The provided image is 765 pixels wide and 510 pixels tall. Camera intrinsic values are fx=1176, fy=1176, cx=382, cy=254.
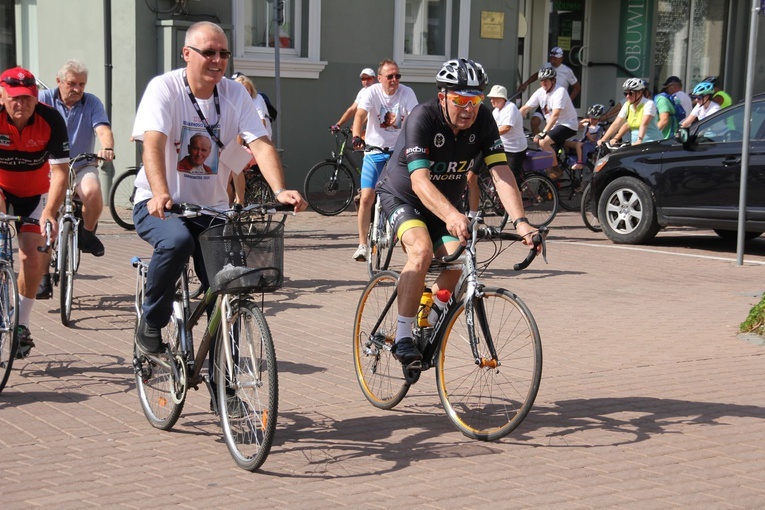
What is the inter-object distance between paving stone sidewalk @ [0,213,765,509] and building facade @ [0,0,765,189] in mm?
6747

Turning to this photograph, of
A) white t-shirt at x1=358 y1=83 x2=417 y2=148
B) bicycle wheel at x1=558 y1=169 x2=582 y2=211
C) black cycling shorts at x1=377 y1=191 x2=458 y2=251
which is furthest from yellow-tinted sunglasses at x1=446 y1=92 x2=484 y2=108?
bicycle wheel at x1=558 y1=169 x2=582 y2=211

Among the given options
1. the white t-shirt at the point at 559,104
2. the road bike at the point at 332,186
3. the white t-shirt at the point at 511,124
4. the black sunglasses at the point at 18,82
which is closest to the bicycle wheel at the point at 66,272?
the black sunglasses at the point at 18,82

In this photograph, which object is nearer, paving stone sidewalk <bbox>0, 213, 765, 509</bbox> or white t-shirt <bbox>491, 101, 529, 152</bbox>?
paving stone sidewalk <bbox>0, 213, 765, 509</bbox>

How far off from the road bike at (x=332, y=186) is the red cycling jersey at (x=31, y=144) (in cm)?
891

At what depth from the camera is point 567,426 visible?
608 centimetres

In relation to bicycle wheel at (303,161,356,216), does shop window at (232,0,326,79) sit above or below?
above

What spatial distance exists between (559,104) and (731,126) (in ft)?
10.9

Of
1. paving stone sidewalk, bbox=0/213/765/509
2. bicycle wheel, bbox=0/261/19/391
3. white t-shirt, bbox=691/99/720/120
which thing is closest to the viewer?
paving stone sidewalk, bbox=0/213/765/509

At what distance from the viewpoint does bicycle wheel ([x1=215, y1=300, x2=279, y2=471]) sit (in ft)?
16.5

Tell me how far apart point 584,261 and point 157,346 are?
7542mm

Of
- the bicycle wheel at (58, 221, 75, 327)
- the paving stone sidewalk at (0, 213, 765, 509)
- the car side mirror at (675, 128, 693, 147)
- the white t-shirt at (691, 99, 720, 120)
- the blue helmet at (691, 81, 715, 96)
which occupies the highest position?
the blue helmet at (691, 81, 715, 96)

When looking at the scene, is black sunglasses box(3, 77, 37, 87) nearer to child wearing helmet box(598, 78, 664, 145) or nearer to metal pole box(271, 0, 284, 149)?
metal pole box(271, 0, 284, 149)

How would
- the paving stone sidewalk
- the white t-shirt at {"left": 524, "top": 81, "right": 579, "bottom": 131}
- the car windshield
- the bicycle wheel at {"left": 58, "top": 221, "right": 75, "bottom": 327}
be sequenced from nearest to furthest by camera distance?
1. the paving stone sidewalk
2. the bicycle wheel at {"left": 58, "top": 221, "right": 75, "bottom": 327}
3. the car windshield
4. the white t-shirt at {"left": 524, "top": 81, "right": 579, "bottom": 131}

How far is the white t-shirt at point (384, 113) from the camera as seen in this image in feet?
37.4
